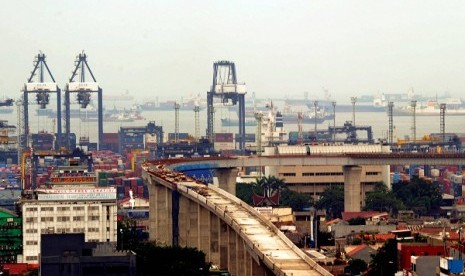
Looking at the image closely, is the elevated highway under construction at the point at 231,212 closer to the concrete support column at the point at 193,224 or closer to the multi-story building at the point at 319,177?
the concrete support column at the point at 193,224

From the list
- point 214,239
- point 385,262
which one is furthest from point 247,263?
point 214,239

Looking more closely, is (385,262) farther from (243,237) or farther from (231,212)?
(231,212)

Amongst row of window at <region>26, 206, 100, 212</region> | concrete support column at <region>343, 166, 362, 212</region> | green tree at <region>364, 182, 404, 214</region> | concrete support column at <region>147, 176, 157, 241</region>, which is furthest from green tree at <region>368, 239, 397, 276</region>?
concrete support column at <region>343, 166, 362, 212</region>

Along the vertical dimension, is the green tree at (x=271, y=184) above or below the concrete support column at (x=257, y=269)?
above

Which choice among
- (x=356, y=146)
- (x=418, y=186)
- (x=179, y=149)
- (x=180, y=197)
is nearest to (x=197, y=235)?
(x=180, y=197)

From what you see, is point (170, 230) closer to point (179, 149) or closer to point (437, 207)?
point (437, 207)

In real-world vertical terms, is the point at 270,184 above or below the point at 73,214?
below

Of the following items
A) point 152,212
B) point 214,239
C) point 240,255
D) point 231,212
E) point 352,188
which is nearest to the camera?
point 240,255

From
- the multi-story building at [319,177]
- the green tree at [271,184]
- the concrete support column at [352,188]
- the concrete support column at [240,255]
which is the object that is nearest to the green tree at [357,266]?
the concrete support column at [240,255]
